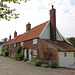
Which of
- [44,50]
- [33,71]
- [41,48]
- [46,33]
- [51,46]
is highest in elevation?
[46,33]

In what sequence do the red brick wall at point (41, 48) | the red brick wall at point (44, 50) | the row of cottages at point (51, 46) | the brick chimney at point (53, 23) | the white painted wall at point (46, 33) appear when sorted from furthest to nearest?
the brick chimney at point (53, 23) < the white painted wall at point (46, 33) < the red brick wall at point (41, 48) < the red brick wall at point (44, 50) < the row of cottages at point (51, 46)

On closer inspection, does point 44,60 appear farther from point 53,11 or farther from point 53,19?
point 53,11

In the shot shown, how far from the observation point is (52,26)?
1916 centimetres

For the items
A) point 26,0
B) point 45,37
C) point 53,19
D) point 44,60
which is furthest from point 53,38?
point 26,0

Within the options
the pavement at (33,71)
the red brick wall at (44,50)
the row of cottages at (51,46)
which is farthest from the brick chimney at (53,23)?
the pavement at (33,71)

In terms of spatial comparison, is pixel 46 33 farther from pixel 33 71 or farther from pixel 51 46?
pixel 33 71

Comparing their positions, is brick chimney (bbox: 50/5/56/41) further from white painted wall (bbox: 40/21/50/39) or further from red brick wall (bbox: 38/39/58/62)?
red brick wall (bbox: 38/39/58/62)

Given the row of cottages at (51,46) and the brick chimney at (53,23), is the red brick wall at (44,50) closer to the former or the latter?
the row of cottages at (51,46)

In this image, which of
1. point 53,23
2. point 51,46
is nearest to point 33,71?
point 51,46

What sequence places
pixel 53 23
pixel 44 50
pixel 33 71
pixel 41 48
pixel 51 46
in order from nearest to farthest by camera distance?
pixel 33 71, pixel 51 46, pixel 44 50, pixel 41 48, pixel 53 23

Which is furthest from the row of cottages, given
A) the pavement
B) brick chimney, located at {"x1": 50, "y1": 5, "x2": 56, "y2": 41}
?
the pavement

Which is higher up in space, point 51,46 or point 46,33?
point 46,33

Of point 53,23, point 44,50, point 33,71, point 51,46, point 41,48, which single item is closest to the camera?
point 33,71

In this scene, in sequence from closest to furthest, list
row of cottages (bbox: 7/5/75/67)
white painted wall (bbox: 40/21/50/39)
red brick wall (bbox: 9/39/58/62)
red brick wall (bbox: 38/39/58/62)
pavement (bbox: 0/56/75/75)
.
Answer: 1. pavement (bbox: 0/56/75/75)
2. row of cottages (bbox: 7/5/75/67)
3. red brick wall (bbox: 38/39/58/62)
4. red brick wall (bbox: 9/39/58/62)
5. white painted wall (bbox: 40/21/50/39)
